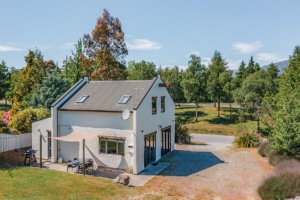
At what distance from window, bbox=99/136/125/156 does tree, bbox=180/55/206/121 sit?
3253cm

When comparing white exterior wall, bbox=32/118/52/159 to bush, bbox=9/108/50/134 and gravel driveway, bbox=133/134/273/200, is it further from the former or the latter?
gravel driveway, bbox=133/134/273/200

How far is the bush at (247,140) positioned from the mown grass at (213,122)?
8.99 meters

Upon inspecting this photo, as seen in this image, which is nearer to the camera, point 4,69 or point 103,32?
point 103,32

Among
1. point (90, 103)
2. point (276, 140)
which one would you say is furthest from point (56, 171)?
point (276, 140)

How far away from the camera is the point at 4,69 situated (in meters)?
79.3

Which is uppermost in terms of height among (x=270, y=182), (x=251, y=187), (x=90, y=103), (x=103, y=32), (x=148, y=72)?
(x=103, y=32)

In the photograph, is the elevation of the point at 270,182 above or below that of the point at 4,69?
below

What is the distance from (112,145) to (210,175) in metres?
8.35

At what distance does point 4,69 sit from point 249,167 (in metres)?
81.0

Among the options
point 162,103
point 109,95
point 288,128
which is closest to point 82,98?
point 109,95

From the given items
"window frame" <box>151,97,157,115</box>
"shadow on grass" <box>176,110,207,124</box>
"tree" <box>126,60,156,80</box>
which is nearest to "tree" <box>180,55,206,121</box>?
"shadow on grass" <box>176,110,207,124</box>

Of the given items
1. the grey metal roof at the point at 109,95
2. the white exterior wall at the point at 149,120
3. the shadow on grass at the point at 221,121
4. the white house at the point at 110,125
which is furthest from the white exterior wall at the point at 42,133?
the shadow on grass at the point at 221,121

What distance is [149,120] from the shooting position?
72.1ft

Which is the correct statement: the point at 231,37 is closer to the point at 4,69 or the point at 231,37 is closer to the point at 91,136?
the point at 91,136
